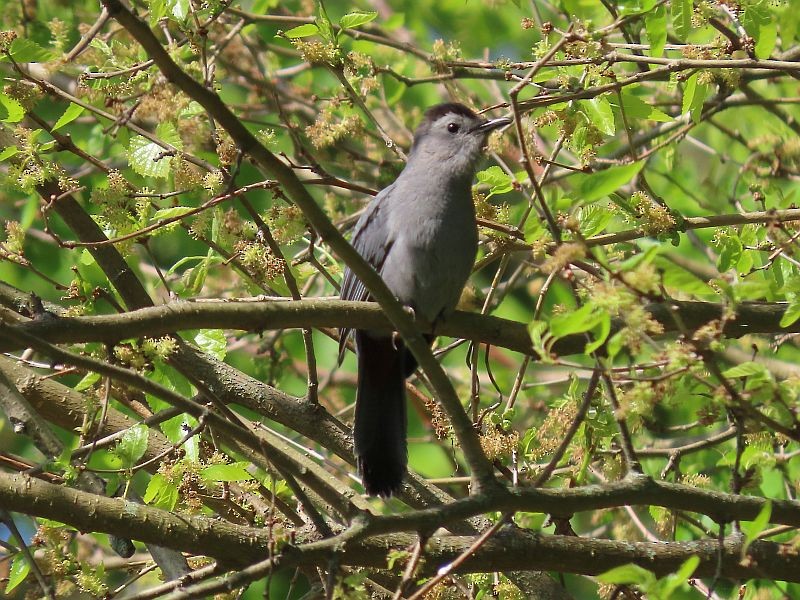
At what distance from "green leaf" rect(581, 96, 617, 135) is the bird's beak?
123 cm

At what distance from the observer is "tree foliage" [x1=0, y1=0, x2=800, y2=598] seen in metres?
2.73

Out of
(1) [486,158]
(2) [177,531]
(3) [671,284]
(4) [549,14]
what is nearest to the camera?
(3) [671,284]

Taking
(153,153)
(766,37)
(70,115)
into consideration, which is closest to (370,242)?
(153,153)

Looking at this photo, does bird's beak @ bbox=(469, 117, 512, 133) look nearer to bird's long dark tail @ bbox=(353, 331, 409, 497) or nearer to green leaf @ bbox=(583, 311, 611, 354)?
bird's long dark tail @ bbox=(353, 331, 409, 497)

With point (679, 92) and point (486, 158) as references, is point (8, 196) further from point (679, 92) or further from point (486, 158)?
point (679, 92)

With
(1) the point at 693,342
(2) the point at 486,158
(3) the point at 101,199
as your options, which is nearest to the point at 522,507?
(1) the point at 693,342

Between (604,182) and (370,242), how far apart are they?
231 centimetres

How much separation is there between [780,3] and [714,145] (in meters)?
3.50

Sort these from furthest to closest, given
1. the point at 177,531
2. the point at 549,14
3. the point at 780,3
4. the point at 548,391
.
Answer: the point at 549,14 → the point at 548,391 → the point at 780,3 → the point at 177,531

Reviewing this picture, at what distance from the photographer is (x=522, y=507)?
3.19m

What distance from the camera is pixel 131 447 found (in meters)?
3.40

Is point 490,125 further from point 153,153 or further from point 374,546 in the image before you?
point 374,546

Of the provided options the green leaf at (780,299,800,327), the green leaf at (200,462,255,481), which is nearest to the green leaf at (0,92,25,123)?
the green leaf at (200,462,255,481)

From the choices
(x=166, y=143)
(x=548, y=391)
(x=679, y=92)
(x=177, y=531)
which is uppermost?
(x=679, y=92)
